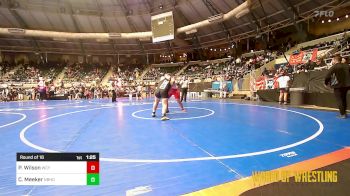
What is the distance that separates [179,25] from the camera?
37.4 metres

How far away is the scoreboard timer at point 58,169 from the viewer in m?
2.00

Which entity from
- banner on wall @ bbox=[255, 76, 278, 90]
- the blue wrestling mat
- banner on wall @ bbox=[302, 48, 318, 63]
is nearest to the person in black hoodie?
the blue wrestling mat

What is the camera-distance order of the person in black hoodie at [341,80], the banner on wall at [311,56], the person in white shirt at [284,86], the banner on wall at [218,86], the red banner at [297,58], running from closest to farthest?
the person in black hoodie at [341,80]
the person in white shirt at [284,86]
the banner on wall at [311,56]
the red banner at [297,58]
the banner on wall at [218,86]

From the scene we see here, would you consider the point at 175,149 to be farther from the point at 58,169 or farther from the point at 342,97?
the point at 342,97

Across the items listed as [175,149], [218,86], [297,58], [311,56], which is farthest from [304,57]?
[175,149]

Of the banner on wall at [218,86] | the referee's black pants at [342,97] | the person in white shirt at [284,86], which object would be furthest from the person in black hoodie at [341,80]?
the banner on wall at [218,86]

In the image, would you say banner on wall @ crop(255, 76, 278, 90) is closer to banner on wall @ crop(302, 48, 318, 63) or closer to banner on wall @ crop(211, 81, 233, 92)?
banner on wall @ crop(302, 48, 318, 63)

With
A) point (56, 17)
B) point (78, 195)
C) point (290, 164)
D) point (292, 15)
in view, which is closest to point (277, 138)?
point (290, 164)

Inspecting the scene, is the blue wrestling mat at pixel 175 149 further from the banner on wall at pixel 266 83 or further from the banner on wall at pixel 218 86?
the banner on wall at pixel 218 86

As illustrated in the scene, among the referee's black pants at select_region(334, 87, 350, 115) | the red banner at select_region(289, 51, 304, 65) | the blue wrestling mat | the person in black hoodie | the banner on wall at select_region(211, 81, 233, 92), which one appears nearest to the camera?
the blue wrestling mat

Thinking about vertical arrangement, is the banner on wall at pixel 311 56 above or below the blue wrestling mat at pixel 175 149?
above

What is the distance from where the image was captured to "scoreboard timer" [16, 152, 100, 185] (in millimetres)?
2004

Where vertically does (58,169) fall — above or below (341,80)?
below

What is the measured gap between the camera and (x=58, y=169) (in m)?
2.02
